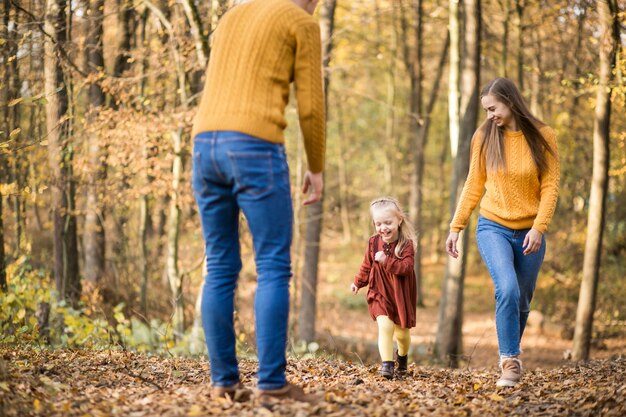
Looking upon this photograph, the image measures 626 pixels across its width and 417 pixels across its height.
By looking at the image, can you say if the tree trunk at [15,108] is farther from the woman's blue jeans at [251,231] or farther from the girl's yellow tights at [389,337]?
the woman's blue jeans at [251,231]

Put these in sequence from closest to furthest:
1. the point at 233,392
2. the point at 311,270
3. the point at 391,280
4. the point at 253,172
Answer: the point at 253,172 → the point at 233,392 → the point at 391,280 → the point at 311,270

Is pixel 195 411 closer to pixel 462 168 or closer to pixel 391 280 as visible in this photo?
pixel 391 280

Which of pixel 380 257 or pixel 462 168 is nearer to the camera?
pixel 380 257

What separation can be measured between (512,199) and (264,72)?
7.87ft

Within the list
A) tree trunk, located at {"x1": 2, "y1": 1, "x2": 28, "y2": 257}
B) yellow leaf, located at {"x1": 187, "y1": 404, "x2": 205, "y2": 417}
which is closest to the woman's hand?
yellow leaf, located at {"x1": 187, "y1": 404, "x2": 205, "y2": 417}

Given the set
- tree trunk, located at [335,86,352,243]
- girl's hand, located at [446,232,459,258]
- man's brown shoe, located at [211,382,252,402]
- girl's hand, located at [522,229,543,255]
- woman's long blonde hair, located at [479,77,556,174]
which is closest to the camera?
man's brown shoe, located at [211,382,252,402]

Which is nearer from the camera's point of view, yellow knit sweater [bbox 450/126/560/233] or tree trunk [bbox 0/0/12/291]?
yellow knit sweater [bbox 450/126/560/233]

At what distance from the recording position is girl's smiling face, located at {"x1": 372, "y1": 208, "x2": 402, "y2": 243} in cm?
577

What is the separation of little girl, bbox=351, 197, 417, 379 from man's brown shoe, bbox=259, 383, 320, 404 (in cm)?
161

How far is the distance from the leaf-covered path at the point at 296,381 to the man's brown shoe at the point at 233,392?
0.07 meters

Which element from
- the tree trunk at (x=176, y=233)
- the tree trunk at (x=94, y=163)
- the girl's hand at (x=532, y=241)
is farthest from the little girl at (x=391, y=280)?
the tree trunk at (x=94, y=163)

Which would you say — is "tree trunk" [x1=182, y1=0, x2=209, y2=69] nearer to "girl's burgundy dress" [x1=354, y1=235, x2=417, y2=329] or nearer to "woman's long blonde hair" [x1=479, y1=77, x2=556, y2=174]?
"girl's burgundy dress" [x1=354, y1=235, x2=417, y2=329]

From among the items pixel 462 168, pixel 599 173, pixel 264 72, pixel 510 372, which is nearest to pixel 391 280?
pixel 510 372

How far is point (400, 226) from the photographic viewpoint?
5883 mm
